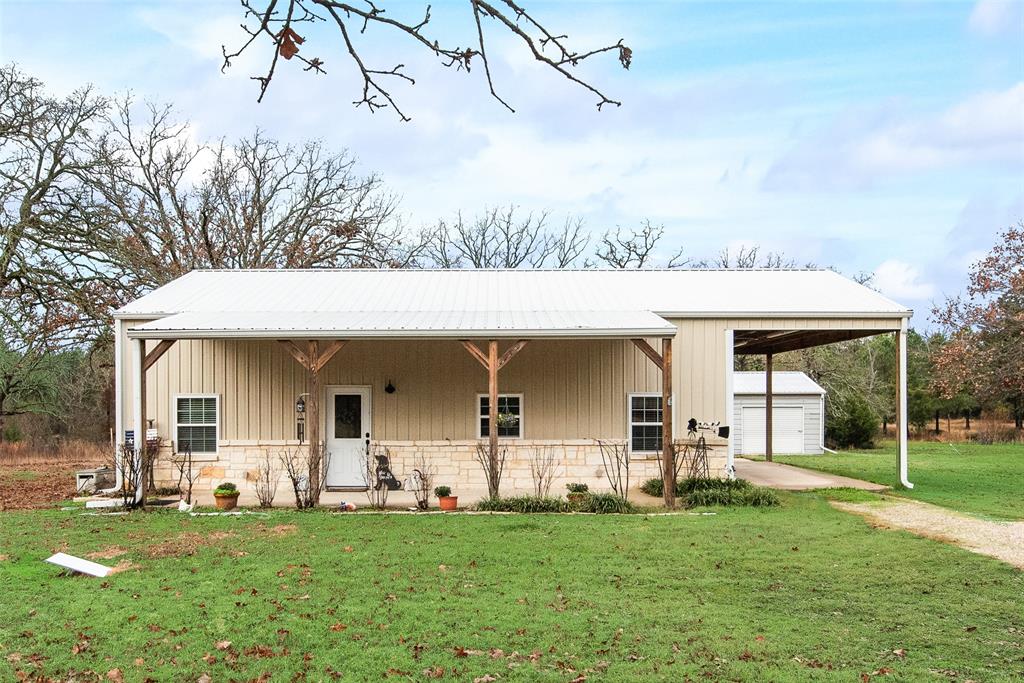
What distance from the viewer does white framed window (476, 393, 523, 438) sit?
44.7 ft

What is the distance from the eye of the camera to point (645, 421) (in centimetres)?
1372

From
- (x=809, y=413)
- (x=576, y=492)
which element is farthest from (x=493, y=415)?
(x=809, y=413)

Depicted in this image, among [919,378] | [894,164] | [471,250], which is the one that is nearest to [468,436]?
[894,164]

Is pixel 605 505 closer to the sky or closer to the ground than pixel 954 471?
closer to the sky

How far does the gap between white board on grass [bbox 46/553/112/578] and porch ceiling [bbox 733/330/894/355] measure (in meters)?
11.0

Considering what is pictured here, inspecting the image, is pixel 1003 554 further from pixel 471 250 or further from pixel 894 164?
pixel 471 250

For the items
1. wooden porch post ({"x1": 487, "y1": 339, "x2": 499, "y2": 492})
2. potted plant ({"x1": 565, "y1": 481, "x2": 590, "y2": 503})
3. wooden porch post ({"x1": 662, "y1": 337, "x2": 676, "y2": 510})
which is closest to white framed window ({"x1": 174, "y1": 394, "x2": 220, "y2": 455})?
wooden porch post ({"x1": 487, "y1": 339, "x2": 499, "y2": 492})

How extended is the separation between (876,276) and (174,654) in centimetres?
3581

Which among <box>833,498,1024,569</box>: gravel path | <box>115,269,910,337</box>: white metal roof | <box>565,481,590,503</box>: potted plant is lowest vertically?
<box>833,498,1024,569</box>: gravel path

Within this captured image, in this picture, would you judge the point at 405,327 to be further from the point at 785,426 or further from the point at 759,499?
the point at 785,426

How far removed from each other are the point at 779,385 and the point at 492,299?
43.3ft

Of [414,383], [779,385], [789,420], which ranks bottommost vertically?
[789,420]

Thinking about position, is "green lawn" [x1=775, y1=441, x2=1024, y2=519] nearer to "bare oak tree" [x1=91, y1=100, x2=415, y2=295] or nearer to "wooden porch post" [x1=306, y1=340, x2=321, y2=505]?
"wooden porch post" [x1=306, y1=340, x2=321, y2=505]

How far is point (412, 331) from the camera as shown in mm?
11609
